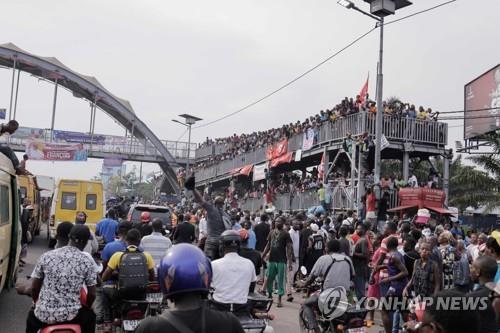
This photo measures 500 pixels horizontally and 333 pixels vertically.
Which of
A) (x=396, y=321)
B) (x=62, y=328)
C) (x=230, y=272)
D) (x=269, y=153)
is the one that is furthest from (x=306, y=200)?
(x=62, y=328)

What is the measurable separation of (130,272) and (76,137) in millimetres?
41057

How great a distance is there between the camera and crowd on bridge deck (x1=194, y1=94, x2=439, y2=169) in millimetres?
20938

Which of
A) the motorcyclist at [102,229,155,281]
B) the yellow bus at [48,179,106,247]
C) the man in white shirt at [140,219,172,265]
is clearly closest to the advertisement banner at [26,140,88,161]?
the yellow bus at [48,179,106,247]

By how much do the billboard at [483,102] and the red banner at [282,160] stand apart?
1177 cm

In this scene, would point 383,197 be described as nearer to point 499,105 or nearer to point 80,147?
point 499,105

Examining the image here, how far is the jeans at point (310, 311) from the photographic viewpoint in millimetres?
7121

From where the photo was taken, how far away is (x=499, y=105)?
3225 cm

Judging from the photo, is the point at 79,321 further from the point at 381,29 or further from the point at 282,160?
the point at 282,160

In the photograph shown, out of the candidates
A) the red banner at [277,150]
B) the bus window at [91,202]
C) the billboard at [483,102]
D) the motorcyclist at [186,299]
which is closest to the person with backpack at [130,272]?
the motorcyclist at [186,299]

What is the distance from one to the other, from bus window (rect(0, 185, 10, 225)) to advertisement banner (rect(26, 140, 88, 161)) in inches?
1337

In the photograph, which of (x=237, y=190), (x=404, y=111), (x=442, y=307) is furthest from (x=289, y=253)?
(x=237, y=190)

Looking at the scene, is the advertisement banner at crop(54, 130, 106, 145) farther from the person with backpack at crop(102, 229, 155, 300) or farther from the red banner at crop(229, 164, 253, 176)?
the person with backpack at crop(102, 229, 155, 300)

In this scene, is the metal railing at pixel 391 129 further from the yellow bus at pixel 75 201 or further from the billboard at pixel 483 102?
the billboard at pixel 483 102

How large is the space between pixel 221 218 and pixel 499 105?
27.5 metres
